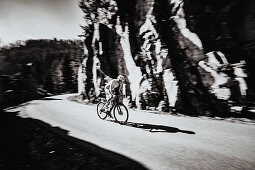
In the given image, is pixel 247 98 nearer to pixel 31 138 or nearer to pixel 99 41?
pixel 31 138

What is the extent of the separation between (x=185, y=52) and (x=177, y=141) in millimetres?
5705

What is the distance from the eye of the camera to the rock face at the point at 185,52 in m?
8.55

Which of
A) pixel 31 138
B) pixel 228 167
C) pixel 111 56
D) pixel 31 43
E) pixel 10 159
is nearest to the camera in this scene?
pixel 228 167

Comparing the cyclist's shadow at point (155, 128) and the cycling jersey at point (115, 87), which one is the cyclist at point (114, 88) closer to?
the cycling jersey at point (115, 87)

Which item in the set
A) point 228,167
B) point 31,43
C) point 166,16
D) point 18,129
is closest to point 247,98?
point 228,167

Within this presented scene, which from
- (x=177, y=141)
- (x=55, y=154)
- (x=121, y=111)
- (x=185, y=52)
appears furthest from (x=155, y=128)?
(x=185, y=52)

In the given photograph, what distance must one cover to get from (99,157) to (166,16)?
28.9 ft

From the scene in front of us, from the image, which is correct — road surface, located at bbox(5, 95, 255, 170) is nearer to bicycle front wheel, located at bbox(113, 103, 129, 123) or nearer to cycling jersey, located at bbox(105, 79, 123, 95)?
bicycle front wheel, located at bbox(113, 103, 129, 123)

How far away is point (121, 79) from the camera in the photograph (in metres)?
8.40

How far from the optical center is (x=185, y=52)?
32.9 feet

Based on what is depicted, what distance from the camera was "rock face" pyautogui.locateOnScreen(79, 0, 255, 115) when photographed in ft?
28.1

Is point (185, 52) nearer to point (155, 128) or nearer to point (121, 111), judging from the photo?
point (121, 111)

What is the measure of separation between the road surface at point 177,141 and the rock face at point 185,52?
1757 millimetres

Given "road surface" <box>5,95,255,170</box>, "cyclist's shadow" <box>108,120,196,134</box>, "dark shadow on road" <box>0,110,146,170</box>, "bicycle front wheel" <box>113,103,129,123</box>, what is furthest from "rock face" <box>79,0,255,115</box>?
"dark shadow on road" <box>0,110,146,170</box>
